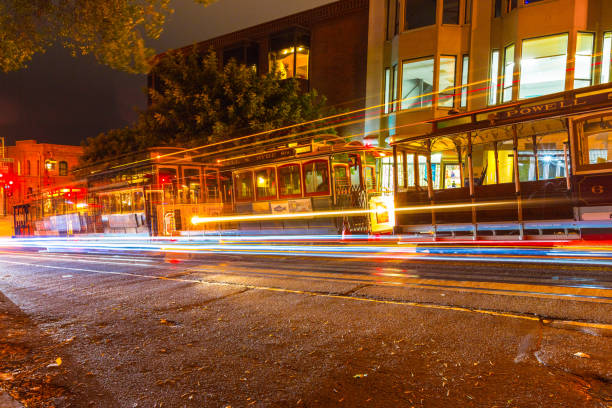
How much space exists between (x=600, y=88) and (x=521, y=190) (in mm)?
2748

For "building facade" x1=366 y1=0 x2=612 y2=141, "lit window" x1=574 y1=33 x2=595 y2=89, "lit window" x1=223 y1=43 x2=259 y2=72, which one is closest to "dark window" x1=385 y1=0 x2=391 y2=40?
"building facade" x1=366 y1=0 x2=612 y2=141

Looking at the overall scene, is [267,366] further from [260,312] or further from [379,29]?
[379,29]

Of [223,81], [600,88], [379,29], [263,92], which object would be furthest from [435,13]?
[600,88]

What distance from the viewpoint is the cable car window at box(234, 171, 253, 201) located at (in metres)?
19.2

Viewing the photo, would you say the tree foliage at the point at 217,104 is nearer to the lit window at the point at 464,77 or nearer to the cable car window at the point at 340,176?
the cable car window at the point at 340,176

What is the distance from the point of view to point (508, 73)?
718 inches

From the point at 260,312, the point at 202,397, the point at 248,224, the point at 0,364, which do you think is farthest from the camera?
the point at 248,224

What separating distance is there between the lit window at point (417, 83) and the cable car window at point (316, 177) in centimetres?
622

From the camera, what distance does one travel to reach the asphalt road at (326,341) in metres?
3.74

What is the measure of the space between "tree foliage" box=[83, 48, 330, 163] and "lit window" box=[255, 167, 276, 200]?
133 inches

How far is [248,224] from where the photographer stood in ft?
62.6

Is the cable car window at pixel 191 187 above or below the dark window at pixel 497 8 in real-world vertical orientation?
below

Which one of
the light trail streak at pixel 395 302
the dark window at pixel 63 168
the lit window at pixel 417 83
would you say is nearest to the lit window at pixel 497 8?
the lit window at pixel 417 83

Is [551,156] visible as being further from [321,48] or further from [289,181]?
[321,48]
